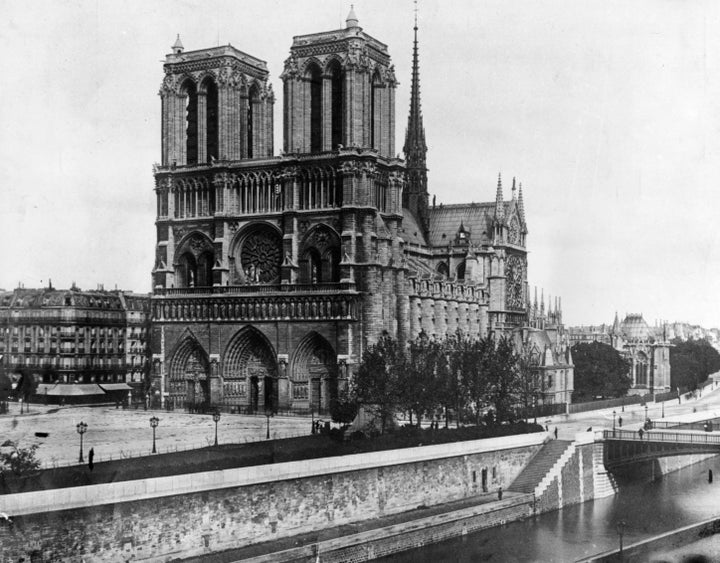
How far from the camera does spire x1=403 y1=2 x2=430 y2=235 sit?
97.4m

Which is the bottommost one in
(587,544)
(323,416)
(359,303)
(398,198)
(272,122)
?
(587,544)

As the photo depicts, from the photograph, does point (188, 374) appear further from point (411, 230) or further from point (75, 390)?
point (411, 230)

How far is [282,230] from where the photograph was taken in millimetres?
74688

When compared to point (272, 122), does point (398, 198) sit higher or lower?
lower

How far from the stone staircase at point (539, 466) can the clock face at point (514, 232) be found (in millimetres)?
41409

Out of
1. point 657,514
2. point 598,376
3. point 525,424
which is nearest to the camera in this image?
point 657,514

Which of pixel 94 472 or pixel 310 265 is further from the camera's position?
pixel 310 265

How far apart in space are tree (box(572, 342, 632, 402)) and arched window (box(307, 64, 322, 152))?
40649 mm

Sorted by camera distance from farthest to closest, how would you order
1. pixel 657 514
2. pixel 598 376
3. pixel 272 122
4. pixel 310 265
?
pixel 598 376
pixel 272 122
pixel 310 265
pixel 657 514

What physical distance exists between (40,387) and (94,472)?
4823 cm

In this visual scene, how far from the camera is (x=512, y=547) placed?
46000 millimetres

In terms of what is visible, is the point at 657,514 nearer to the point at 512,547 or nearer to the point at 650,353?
the point at 512,547

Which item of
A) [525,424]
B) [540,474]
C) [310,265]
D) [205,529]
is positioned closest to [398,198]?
[310,265]

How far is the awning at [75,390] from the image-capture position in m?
82.5
